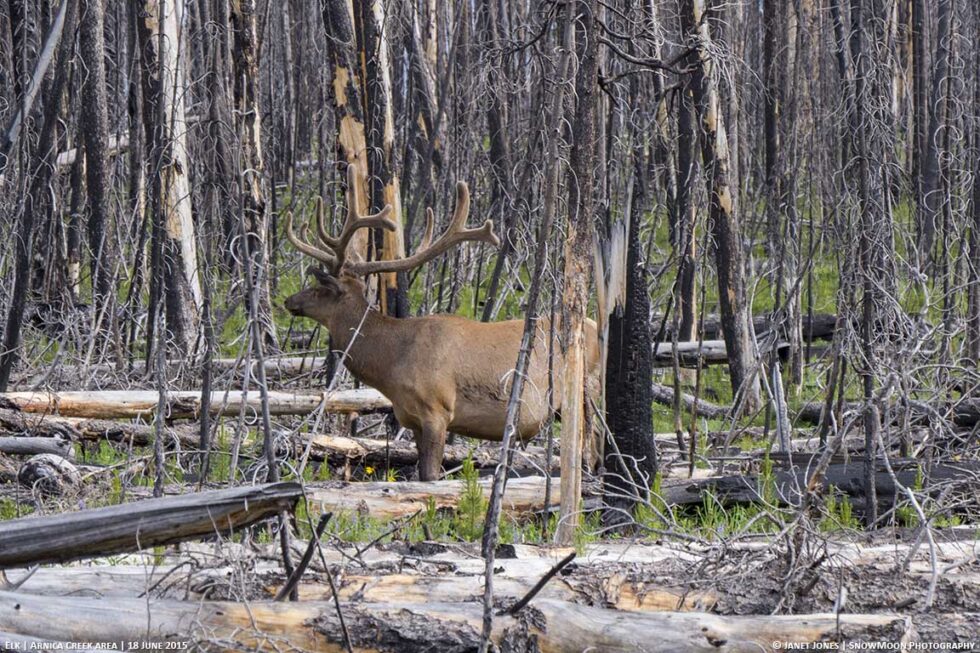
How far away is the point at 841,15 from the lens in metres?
9.45

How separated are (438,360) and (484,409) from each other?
528mm

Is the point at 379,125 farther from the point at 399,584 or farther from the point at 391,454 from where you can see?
the point at 399,584

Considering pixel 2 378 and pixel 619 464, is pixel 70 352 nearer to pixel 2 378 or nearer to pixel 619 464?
pixel 2 378

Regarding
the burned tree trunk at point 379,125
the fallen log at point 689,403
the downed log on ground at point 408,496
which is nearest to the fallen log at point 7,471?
the downed log on ground at point 408,496

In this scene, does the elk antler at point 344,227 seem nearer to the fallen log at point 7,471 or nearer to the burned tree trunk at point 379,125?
the burned tree trunk at point 379,125

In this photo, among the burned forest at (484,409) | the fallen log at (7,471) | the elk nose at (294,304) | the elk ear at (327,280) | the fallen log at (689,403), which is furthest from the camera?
the fallen log at (689,403)

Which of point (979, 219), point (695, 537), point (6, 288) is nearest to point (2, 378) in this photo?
point (6, 288)

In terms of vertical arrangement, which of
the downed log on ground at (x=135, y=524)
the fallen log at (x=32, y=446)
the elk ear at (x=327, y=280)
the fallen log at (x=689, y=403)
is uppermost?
the elk ear at (x=327, y=280)

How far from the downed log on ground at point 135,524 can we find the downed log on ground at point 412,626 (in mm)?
214

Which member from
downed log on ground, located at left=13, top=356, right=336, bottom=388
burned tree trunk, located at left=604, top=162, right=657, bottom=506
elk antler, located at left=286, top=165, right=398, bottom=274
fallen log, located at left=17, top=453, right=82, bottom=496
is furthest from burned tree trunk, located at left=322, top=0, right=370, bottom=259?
burned tree trunk, located at left=604, top=162, right=657, bottom=506

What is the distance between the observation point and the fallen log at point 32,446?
8.23 meters

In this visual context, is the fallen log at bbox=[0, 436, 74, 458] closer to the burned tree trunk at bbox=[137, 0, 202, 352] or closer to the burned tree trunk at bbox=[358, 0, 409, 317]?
the burned tree trunk at bbox=[137, 0, 202, 352]

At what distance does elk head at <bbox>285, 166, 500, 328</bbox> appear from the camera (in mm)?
9250

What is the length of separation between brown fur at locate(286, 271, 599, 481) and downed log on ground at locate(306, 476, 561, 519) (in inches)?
51.6
